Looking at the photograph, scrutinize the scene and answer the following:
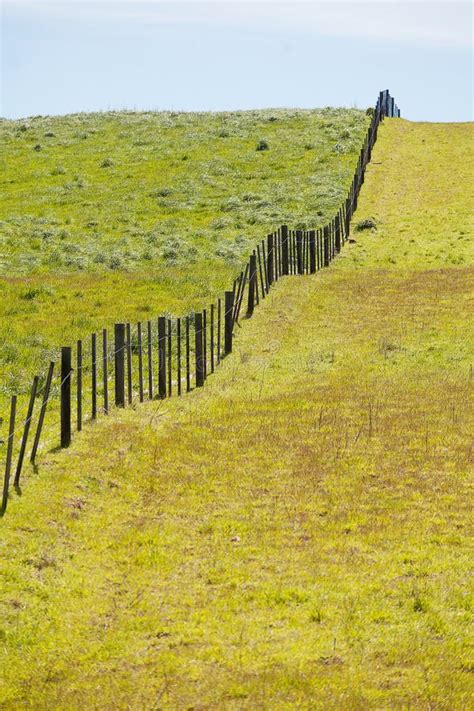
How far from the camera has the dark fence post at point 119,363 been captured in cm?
1977

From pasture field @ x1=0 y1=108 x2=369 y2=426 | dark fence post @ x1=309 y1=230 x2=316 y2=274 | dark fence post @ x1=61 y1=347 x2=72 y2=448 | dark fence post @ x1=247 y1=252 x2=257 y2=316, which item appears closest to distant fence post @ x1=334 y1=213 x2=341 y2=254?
pasture field @ x1=0 y1=108 x2=369 y2=426

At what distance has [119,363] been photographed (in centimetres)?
2005

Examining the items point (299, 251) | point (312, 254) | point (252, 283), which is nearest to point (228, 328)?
point (252, 283)

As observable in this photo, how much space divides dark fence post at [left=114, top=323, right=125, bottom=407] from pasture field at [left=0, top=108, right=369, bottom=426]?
3.71 metres

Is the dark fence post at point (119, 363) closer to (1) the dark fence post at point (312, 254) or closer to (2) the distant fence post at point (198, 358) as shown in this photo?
(2) the distant fence post at point (198, 358)

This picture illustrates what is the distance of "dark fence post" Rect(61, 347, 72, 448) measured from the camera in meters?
16.7

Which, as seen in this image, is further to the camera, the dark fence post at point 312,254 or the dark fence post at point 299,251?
the dark fence post at point 312,254

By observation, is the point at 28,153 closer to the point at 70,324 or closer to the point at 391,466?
the point at 70,324

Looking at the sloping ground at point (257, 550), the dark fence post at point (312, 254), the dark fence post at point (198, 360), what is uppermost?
the dark fence post at point (312, 254)

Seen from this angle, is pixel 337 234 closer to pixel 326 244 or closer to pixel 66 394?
pixel 326 244

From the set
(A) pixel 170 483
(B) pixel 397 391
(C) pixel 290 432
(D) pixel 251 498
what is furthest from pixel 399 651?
(B) pixel 397 391

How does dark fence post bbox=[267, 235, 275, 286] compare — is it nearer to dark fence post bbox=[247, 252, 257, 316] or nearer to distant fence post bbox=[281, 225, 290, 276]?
distant fence post bbox=[281, 225, 290, 276]

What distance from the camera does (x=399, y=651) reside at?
10.8m

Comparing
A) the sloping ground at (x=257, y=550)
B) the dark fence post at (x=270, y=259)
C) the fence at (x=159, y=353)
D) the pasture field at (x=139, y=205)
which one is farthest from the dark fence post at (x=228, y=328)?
the dark fence post at (x=270, y=259)
